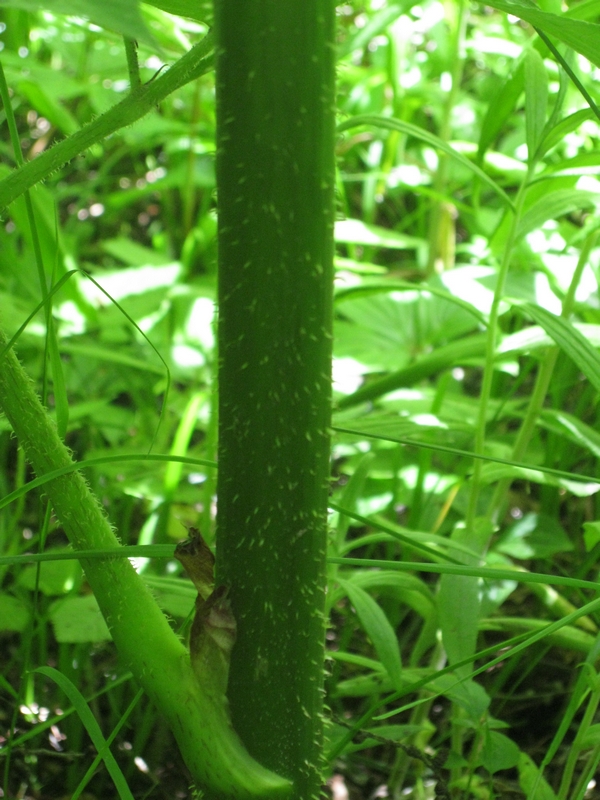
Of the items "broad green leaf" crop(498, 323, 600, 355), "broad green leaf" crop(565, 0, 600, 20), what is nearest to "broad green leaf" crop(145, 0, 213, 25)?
"broad green leaf" crop(565, 0, 600, 20)

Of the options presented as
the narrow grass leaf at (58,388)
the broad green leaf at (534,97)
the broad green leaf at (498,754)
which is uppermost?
the broad green leaf at (534,97)

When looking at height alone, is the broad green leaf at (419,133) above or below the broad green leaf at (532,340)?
above

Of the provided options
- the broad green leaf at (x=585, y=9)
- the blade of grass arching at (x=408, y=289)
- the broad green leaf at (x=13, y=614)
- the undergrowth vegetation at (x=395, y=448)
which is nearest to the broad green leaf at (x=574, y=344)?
the undergrowth vegetation at (x=395, y=448)

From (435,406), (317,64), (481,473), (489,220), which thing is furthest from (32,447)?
(489,220)

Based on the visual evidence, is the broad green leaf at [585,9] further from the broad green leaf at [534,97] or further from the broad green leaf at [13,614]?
the broad green leaf at [13,614]

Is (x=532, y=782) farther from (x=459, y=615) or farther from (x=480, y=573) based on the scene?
(x=480, y=573)

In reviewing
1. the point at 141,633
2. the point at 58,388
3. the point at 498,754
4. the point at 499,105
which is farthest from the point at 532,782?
the point at 499,105

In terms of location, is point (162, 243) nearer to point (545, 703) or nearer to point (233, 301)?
point (545, 703)

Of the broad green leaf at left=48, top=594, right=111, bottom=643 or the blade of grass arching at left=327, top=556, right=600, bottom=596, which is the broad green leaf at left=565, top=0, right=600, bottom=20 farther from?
the broad green leaf at left=48, top=594, right=111, bottom=643
